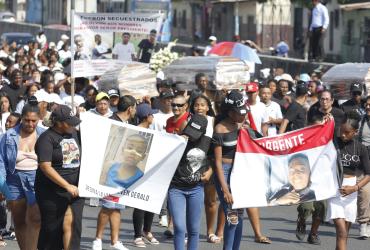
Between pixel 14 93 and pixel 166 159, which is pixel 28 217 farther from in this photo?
pixel 14 93

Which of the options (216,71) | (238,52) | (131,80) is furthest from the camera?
(238,52)

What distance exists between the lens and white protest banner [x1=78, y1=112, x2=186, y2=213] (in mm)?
12156

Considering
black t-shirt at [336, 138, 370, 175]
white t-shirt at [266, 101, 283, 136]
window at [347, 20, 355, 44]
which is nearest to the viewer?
black t-shirt at [336, 138, 370, 175]

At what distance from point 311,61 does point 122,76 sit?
10274 mm

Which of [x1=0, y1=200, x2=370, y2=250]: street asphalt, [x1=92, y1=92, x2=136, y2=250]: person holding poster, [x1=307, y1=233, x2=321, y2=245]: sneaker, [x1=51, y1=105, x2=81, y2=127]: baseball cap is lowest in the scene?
[x1=0, y1=200, x2=370, y2=250]: street asphalt

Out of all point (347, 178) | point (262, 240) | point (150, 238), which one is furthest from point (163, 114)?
point (347, 178)

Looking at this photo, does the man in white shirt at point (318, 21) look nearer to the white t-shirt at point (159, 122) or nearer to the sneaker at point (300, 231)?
the white t-shirt at point (159, 122)

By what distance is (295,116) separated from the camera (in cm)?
1803

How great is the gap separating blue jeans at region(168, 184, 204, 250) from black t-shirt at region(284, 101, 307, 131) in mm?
6015

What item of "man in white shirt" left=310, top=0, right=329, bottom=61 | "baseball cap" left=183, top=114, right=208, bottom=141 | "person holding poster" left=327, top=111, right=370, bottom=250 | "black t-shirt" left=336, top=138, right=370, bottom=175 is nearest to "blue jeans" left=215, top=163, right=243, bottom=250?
"baseball cap" left=183, top=114, right=208, bottom=141

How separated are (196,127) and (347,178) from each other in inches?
69.7

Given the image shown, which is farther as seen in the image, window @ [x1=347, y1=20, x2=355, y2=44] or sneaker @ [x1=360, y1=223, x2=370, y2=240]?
window @ [x1=347, y1=20, x2=355, y2=44]

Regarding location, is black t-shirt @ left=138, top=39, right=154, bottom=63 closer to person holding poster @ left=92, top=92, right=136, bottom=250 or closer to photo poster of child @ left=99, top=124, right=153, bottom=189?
person holding poster @ left=92, top=92, right=136, bottom=250

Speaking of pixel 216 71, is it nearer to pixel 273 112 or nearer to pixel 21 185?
pixel 273 112
